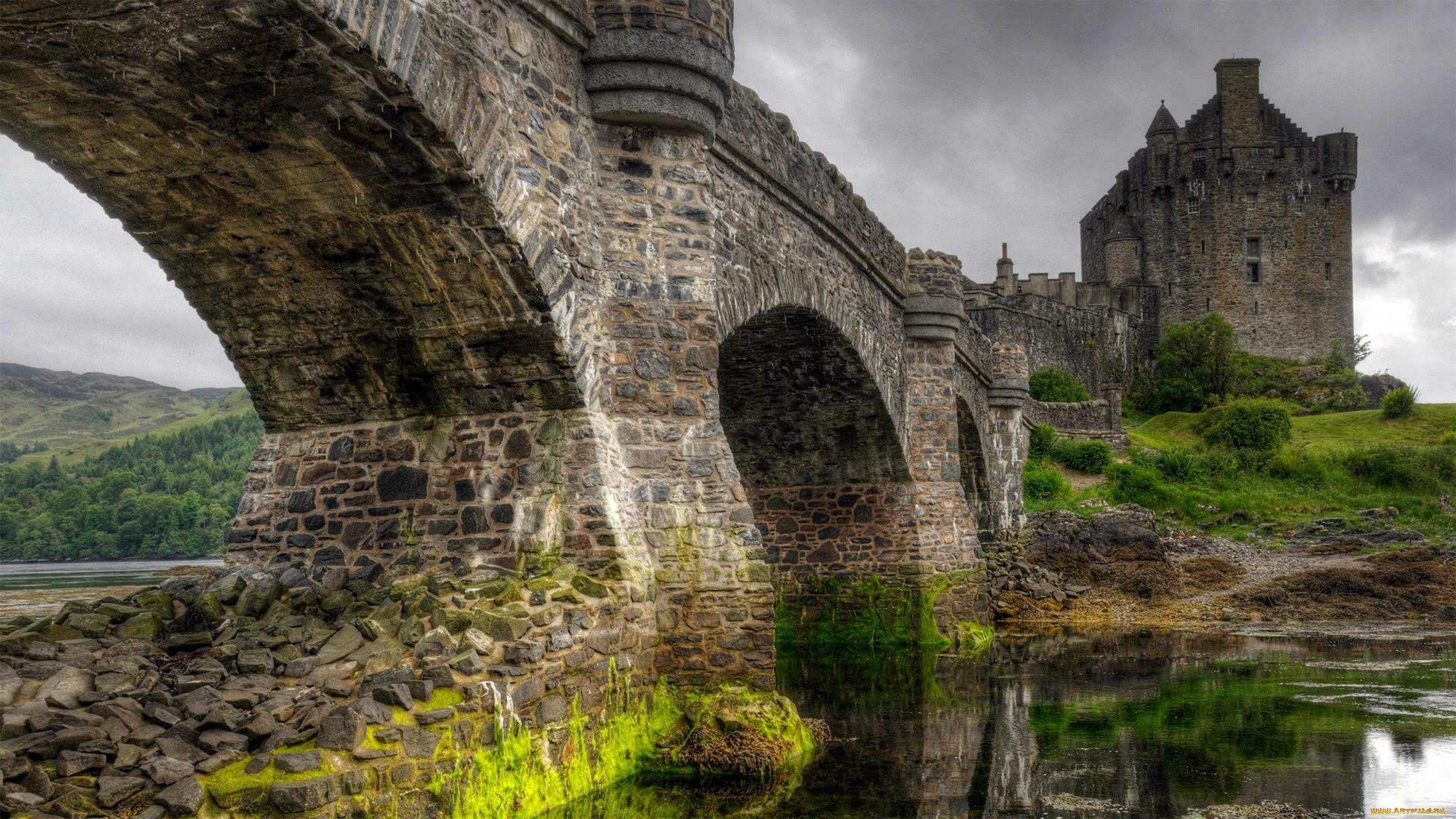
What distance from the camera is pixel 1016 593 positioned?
2038 centimetres

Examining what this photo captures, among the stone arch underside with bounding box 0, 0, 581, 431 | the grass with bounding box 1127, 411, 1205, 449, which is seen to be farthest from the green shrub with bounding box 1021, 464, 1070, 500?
the stone arch underside with bounding box 0, 0, 581, 431

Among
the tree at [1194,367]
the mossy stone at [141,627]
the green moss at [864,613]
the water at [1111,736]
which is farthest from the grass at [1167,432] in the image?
the mossy stone at [141,627]

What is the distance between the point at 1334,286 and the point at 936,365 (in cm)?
3770

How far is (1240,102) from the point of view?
46250 millimetres

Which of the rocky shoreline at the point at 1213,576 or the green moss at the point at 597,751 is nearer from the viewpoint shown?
the green moss at the point at 597,751

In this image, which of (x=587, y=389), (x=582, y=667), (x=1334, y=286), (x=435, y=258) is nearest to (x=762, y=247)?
(x=587, y=389)

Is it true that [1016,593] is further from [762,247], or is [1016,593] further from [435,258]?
[435,258]

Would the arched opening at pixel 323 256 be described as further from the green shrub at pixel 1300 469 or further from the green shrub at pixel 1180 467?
the green shrub at pixel 1300 469

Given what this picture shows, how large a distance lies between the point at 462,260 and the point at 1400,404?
3413 centimetres

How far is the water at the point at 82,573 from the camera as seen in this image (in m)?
26.2

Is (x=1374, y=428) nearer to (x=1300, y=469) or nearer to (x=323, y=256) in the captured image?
(x=1300, y=469)

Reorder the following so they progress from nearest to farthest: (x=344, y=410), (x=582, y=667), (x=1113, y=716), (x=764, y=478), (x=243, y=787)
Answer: (x=243, y=787) < (x=582, y=667) < (x=344, y=410) < (x=1113, y=716) < (x=764, y=478)

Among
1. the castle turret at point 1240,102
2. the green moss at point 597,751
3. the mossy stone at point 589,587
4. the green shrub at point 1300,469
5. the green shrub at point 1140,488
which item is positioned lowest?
the green moss at point 597,751

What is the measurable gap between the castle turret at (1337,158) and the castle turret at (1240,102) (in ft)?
8.49
